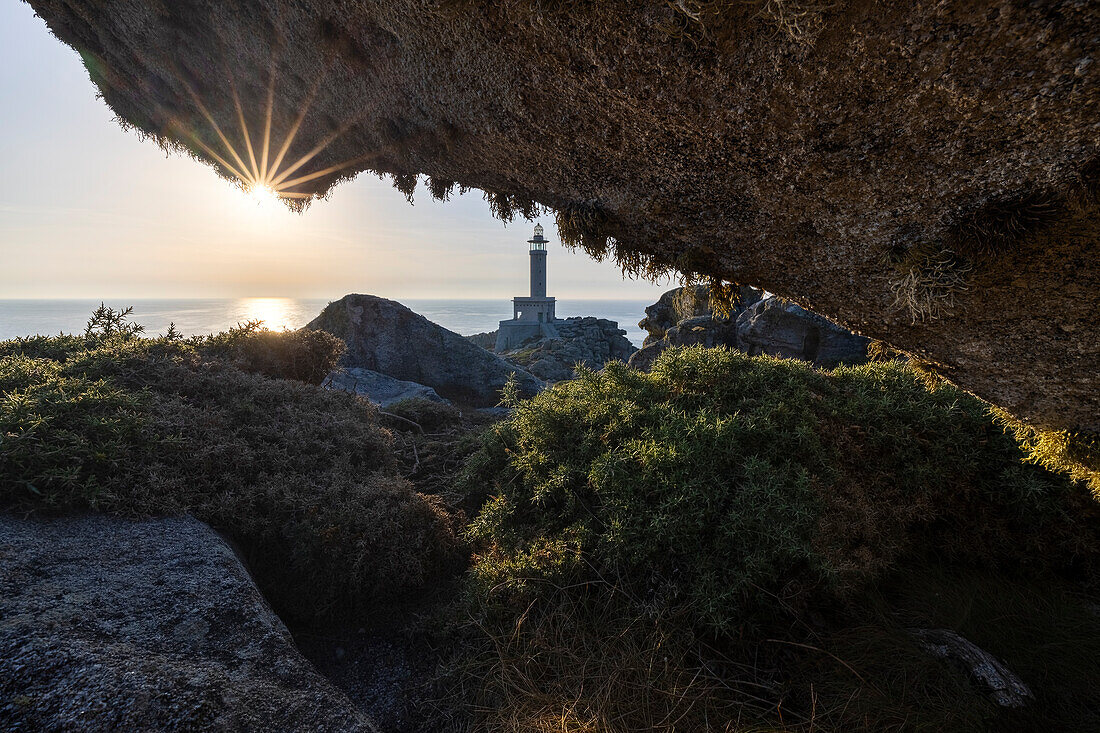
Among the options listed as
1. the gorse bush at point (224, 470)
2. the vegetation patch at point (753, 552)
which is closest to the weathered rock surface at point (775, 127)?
the vegetation patch at point (753, 552)

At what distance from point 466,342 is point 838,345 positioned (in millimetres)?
10905

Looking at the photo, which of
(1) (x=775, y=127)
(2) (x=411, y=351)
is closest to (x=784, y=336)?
(2) (x=411, y=351)

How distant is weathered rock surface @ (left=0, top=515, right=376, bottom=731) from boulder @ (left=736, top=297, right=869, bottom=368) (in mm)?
11676

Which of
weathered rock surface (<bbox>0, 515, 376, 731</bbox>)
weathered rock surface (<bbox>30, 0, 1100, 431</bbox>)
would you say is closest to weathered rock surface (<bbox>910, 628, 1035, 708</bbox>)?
weathered rock surface (<bbox>30, 0, 1100, 431</bbox>)

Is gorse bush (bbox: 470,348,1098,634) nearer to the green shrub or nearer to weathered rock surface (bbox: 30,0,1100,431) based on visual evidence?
weathered rock surface (bbox: 30,0,1100,431)

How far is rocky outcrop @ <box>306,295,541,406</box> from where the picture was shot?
13.5 metres

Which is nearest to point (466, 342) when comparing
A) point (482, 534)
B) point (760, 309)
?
point (760, 309)

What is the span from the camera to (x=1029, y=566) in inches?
151

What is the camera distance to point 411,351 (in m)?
13.9

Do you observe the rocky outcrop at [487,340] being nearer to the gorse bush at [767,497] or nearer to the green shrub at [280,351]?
the green shrub at [280,351]

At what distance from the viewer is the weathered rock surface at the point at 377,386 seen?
36.5ft

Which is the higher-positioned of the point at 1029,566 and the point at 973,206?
the point at 973,206

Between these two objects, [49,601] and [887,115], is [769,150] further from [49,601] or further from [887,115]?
[49,601]

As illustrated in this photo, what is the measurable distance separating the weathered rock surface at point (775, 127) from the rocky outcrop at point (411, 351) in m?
9.56
